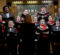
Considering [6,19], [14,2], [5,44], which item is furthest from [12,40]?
[14,2]

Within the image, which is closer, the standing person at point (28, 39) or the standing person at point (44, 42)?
the standing person at point (28, 39)

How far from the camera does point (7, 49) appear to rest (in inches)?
264

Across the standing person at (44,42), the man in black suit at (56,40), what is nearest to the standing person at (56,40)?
the man in black suit at (56,40)

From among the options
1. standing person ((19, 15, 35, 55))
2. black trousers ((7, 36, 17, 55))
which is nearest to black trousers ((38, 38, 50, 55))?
black trousers ((7, 36, 17, 55))

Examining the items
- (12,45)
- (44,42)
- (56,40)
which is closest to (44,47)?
(44,42)

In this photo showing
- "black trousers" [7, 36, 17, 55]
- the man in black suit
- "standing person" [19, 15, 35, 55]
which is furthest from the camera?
"black trousers" [7, 36, 17, 55]

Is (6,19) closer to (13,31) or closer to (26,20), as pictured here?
(13,31)

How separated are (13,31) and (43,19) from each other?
1.15 m

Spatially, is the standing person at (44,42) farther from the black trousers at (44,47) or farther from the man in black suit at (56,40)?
the man in black suit at (56,40)

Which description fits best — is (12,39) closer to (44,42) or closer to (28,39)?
(44,42)

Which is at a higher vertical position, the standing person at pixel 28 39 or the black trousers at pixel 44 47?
the standing person at pixel 28 39

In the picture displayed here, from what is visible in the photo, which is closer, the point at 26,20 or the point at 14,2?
the point at 26,20

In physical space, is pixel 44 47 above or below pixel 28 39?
below

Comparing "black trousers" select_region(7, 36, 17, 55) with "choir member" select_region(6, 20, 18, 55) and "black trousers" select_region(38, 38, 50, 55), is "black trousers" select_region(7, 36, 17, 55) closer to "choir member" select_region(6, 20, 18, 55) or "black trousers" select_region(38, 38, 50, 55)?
"choir member" select_region(6, 20, 18, 55)
